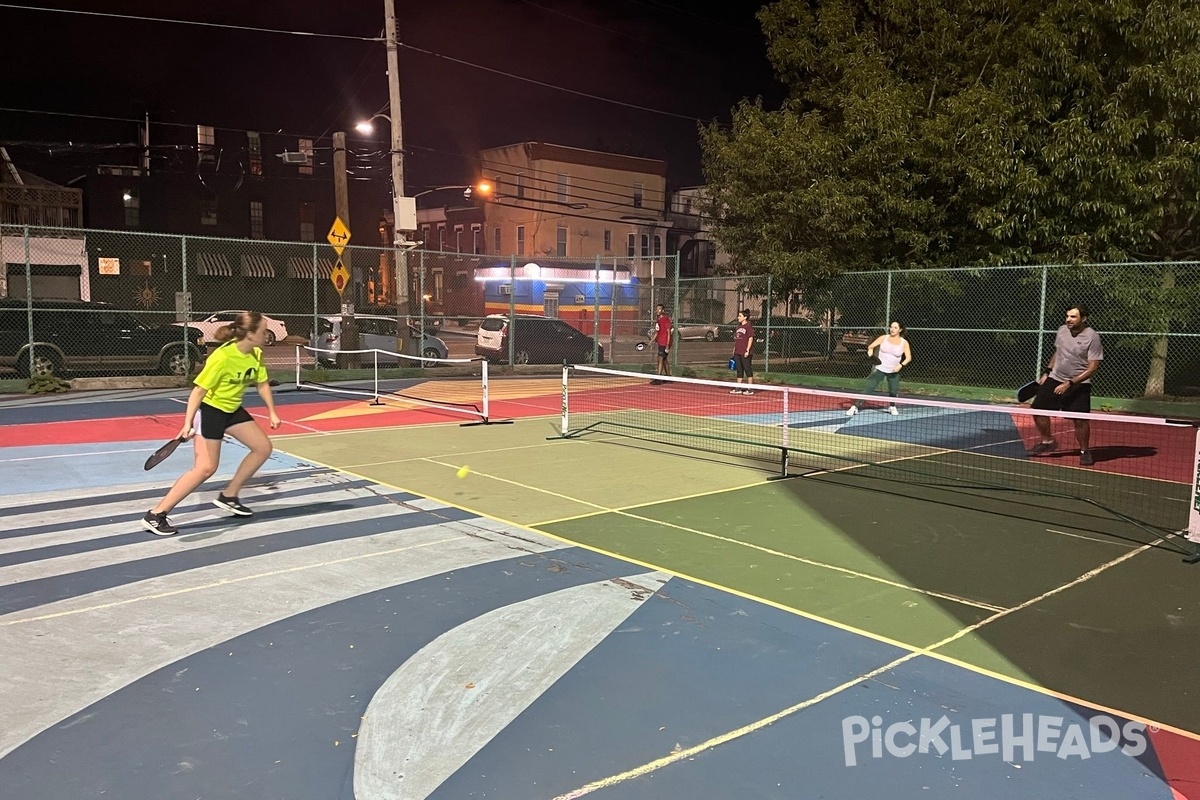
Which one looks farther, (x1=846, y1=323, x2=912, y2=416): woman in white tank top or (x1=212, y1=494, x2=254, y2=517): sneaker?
(x1=846, y1=323, x2=912, y2=416): woman in white tank top

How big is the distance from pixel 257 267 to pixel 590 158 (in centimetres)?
2421

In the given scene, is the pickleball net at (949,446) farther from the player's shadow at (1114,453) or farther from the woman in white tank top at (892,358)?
the woman in white tank top at (892,358)

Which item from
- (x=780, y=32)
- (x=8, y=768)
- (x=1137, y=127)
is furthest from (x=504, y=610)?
(x=780, y=32)

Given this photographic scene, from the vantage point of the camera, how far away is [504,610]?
215 inches

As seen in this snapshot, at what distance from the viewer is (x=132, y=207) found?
4669cm

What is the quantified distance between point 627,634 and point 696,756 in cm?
143

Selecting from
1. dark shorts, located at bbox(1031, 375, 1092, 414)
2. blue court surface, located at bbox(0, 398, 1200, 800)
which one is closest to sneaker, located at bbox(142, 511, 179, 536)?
blue court surface, located at bbox(0, 398, 1200, 800)

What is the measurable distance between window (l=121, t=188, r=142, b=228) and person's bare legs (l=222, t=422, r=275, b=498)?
151 feet

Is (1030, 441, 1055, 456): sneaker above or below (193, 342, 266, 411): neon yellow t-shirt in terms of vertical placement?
below

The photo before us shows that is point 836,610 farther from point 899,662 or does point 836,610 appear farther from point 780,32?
Result: point 780,32

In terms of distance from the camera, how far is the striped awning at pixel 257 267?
150 feet

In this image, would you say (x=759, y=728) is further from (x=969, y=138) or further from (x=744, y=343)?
(x=969, y=138)

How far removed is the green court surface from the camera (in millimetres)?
4758

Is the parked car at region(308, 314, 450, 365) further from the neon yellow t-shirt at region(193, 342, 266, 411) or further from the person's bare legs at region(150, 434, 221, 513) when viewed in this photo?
the person's bare legs at region(150, 434, 221, 513)
